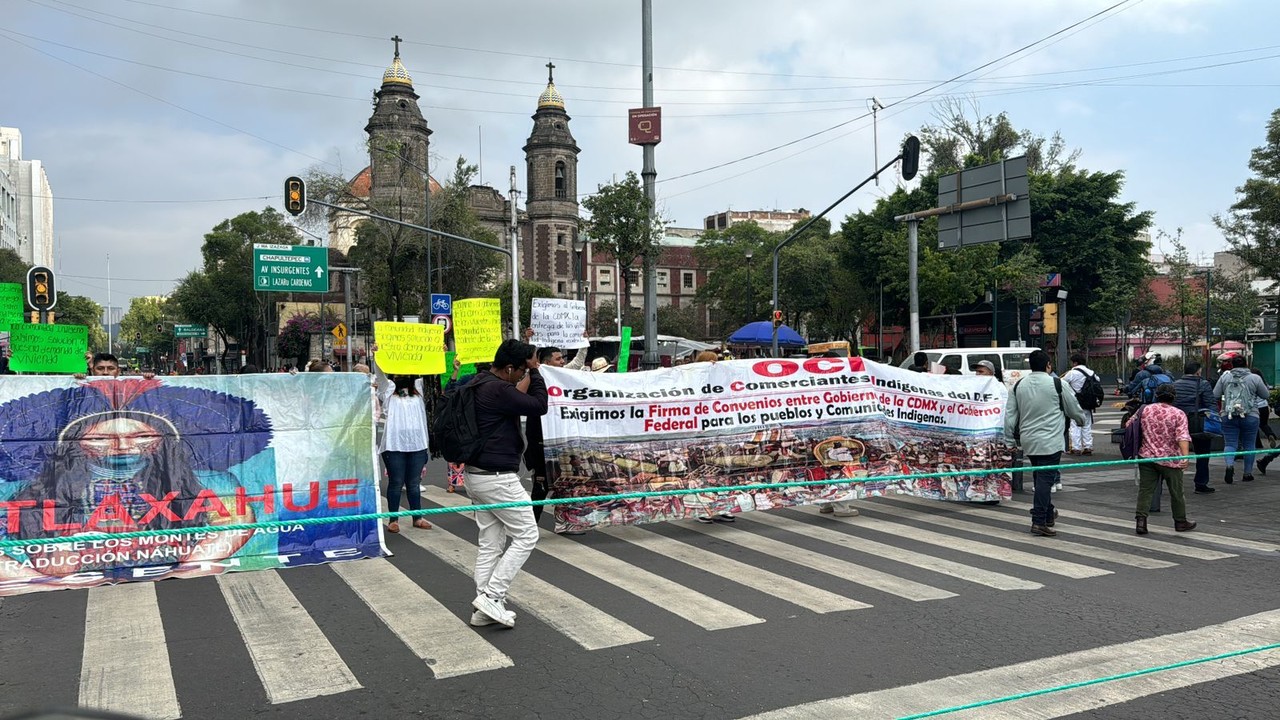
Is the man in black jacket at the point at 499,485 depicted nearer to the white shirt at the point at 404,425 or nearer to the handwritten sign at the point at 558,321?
the white shirt at the point at 404,425

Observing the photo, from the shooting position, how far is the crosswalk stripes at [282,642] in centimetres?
482

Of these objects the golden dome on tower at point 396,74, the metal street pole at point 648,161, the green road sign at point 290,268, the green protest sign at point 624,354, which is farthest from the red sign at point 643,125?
the golden dome on tower at point 396,74

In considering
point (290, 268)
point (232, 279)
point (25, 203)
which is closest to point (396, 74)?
point (232, 279)

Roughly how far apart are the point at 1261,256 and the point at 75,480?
41997 millimetres

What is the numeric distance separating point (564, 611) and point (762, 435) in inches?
161

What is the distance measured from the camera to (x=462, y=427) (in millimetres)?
6027

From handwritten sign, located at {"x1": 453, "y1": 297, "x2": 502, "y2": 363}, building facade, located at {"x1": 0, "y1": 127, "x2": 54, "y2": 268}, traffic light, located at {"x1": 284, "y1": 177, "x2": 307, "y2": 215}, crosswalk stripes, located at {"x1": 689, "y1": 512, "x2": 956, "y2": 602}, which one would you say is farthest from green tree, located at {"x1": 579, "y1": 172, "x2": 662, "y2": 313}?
building facade, located at {"x1": 0, "y1": 127, "x2": 54, "y2": 268}

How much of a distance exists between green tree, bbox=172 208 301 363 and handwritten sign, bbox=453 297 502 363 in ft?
172

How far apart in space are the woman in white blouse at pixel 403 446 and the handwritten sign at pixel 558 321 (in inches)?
366

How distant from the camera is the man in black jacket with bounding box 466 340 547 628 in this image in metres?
5.92

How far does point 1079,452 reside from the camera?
15805 mm

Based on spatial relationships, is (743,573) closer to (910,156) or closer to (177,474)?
(177,474)

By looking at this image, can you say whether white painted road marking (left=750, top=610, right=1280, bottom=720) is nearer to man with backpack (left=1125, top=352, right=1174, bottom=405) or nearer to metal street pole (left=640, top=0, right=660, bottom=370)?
man with backpack (left=1125, top=352, right=1174, bottom=405)

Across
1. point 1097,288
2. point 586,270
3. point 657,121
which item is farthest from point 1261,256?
point 586,270
